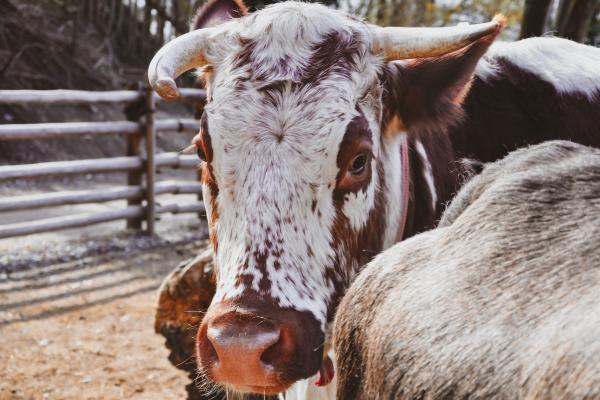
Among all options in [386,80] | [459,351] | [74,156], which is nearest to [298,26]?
[386,80]

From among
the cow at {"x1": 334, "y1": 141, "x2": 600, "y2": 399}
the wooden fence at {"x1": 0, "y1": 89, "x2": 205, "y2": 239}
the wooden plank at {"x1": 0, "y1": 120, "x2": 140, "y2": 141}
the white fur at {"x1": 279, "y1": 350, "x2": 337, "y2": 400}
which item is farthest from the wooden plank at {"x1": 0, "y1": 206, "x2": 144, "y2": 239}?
the cow at {"x1": 334, "y1": 141, "x2": 600, "y2": 399}

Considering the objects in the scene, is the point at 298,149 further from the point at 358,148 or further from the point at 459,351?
the point at 459,351

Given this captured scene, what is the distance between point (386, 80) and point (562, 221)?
1.34 meters

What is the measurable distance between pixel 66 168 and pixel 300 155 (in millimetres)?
5835

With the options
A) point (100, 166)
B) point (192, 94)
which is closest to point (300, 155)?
point (100, 166)

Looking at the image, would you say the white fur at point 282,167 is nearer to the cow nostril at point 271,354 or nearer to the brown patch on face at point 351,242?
the brown patch on face at point 351,242

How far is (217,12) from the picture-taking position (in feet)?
9.47

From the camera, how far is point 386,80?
237 centimetres

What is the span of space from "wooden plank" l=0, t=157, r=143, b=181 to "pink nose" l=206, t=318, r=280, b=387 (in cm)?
557

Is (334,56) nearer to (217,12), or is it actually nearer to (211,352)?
(217,12)

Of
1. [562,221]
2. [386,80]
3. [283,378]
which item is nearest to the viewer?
[562,221]

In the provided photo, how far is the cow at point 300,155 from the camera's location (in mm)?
1817

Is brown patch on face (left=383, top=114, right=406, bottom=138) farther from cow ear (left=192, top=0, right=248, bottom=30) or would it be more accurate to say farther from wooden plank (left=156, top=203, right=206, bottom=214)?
wooden plank (left=156, top=203, right=206, bottom=214)

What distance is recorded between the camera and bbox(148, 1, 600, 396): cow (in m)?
1.82
